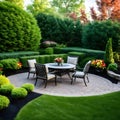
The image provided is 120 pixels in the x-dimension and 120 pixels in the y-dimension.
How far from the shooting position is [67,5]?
101 ft

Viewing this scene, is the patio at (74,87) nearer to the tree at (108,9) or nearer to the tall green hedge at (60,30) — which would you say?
the tall green hedge at (60,30)

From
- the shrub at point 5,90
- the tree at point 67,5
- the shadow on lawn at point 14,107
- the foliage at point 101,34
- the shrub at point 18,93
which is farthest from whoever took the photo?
the tree at point 67,5

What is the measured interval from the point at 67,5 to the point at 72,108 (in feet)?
89.9

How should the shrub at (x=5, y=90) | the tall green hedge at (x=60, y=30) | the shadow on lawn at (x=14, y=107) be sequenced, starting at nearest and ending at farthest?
the shadow on lawn at (x=14, y=107) → the shrub at (x=5, y=90) → the tall green hedge at (x=60, y=30)

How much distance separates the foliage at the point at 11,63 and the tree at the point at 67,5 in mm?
21121

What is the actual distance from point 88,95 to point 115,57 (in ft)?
18.8

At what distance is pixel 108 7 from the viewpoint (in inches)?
860

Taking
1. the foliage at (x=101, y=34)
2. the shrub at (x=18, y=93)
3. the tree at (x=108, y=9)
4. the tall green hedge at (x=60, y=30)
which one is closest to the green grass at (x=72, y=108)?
the shrub at (x=18, y=93)

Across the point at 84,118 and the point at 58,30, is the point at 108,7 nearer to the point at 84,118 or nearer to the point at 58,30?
the point at 58,30

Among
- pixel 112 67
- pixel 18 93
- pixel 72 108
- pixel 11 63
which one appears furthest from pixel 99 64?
pixel 18 93

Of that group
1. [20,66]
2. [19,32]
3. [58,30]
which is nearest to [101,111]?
[20,66]

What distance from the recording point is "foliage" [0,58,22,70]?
9.83 meters

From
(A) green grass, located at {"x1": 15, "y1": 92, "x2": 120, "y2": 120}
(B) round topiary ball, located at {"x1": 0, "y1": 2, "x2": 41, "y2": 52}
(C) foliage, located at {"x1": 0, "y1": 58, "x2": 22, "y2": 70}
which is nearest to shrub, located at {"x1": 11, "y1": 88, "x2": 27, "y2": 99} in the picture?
(A) green grass, located at {"x1": 15, "y1": 92, "x2": 120, "y2": 120}

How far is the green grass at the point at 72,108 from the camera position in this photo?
4.91 m
